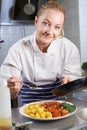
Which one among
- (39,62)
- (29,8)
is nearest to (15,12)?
(29,8)

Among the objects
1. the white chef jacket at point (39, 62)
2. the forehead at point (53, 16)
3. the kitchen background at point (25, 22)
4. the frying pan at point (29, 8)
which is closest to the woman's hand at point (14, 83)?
the white chef jacket at point (39, 62)

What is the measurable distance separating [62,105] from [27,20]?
180 cm

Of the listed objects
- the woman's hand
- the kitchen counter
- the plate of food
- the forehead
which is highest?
the forehead

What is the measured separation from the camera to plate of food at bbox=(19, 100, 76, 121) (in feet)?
2.48

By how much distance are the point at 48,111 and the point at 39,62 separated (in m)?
0.45

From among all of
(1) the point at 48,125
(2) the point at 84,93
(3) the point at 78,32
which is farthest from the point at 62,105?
(3) the point at 78,32

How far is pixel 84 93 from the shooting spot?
1.09 meters

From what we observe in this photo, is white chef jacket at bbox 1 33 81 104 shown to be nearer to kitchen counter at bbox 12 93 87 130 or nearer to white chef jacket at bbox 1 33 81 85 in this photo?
white chef jacket at bbox 1 33 81 85

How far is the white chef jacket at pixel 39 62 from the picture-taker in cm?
115

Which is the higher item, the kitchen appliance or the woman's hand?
the kitchen appliance

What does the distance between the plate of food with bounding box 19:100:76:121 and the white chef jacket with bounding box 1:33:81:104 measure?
12.3 inches

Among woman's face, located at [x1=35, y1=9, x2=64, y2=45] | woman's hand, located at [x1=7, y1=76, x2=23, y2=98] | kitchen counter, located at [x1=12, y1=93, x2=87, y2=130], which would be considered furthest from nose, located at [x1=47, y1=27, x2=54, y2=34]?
kitchen counter, located at [x1=12, y1=93, x2=87, y2=130]

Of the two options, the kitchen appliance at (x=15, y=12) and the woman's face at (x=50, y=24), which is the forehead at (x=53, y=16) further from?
the kitchen appliance at (x=15, y=12)

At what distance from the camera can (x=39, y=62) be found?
1.21 m
